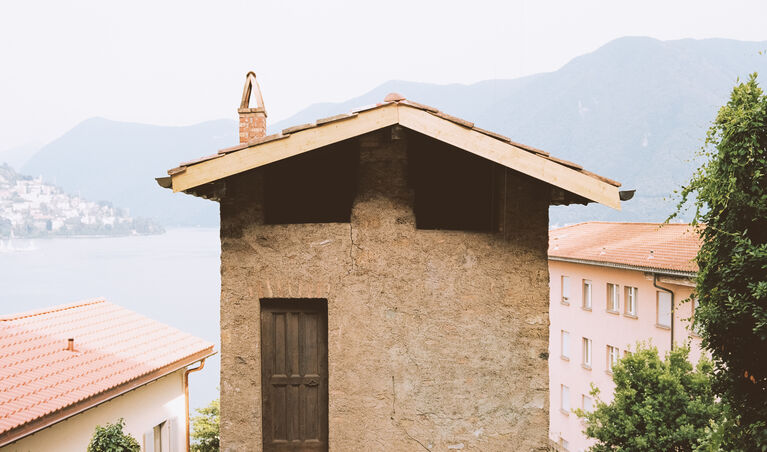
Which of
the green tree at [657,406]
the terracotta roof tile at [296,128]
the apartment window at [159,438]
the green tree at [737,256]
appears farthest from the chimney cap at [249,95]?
the green tree at [657,406]

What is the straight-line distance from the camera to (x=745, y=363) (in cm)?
739

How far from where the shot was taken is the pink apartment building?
70.6 feet

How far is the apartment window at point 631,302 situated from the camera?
2408cm

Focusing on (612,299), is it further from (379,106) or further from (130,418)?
(379,106)

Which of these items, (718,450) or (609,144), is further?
(609,144)

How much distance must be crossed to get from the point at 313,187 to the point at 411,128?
1.41m

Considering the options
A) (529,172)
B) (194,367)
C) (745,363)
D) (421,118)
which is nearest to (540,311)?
(529,172)

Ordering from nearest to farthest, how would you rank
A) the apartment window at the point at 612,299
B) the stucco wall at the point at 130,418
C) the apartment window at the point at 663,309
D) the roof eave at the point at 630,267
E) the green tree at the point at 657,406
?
1. the stucco wall at the point at 130,418
2. the green tree at the point at 657,406
3. the roof eave at the point at 630,267
4. the apartment window at the point at 663,309
5. the apartment window at the point at 612,299

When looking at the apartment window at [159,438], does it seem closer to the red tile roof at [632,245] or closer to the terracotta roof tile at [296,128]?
the terracotta roof tile at [296,128]

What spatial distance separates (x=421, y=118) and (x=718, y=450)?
5789 mm

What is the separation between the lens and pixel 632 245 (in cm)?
2602

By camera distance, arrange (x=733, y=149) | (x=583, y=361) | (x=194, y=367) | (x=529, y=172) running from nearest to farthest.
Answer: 1. (x=529, y=172)
2. (x=733, y=149)
3. (x=194, y=367)
4. (x=583, y=361)

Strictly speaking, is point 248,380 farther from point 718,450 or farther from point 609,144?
point 609,144

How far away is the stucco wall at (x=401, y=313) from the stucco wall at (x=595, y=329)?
15896 millimetres
